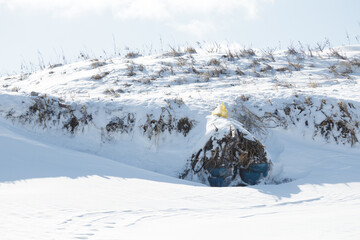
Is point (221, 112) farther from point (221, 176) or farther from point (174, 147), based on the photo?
point (221, 176)

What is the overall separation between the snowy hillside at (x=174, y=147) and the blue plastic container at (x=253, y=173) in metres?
0.14

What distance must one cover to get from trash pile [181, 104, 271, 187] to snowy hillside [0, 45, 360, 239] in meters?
0.10

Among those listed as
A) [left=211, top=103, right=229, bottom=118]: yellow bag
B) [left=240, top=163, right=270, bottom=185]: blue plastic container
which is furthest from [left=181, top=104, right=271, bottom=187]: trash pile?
[left=211, top=103, right=229, bottom=118]: yellow bag

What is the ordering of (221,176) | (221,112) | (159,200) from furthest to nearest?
(221,112)
(221,176)
(159,200)

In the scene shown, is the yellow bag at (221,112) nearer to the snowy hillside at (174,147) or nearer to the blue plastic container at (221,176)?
the snowy hillside at (174,147)

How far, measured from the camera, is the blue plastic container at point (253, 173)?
3594 millimetres

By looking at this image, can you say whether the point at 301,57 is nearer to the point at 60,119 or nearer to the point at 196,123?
the point at 196,123

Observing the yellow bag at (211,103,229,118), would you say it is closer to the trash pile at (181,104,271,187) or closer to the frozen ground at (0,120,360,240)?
the trash pile at (181,104,271,187)

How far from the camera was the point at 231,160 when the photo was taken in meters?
3.63

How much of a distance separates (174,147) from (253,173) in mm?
1099

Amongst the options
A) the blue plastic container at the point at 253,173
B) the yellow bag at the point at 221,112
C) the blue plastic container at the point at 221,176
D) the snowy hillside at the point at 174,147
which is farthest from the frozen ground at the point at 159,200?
the yellow bag at the point at 221,112

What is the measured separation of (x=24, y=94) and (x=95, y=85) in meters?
1.75

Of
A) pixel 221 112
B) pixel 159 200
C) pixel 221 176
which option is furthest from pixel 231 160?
pixel 159 200

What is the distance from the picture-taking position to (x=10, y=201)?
7.12 feet
